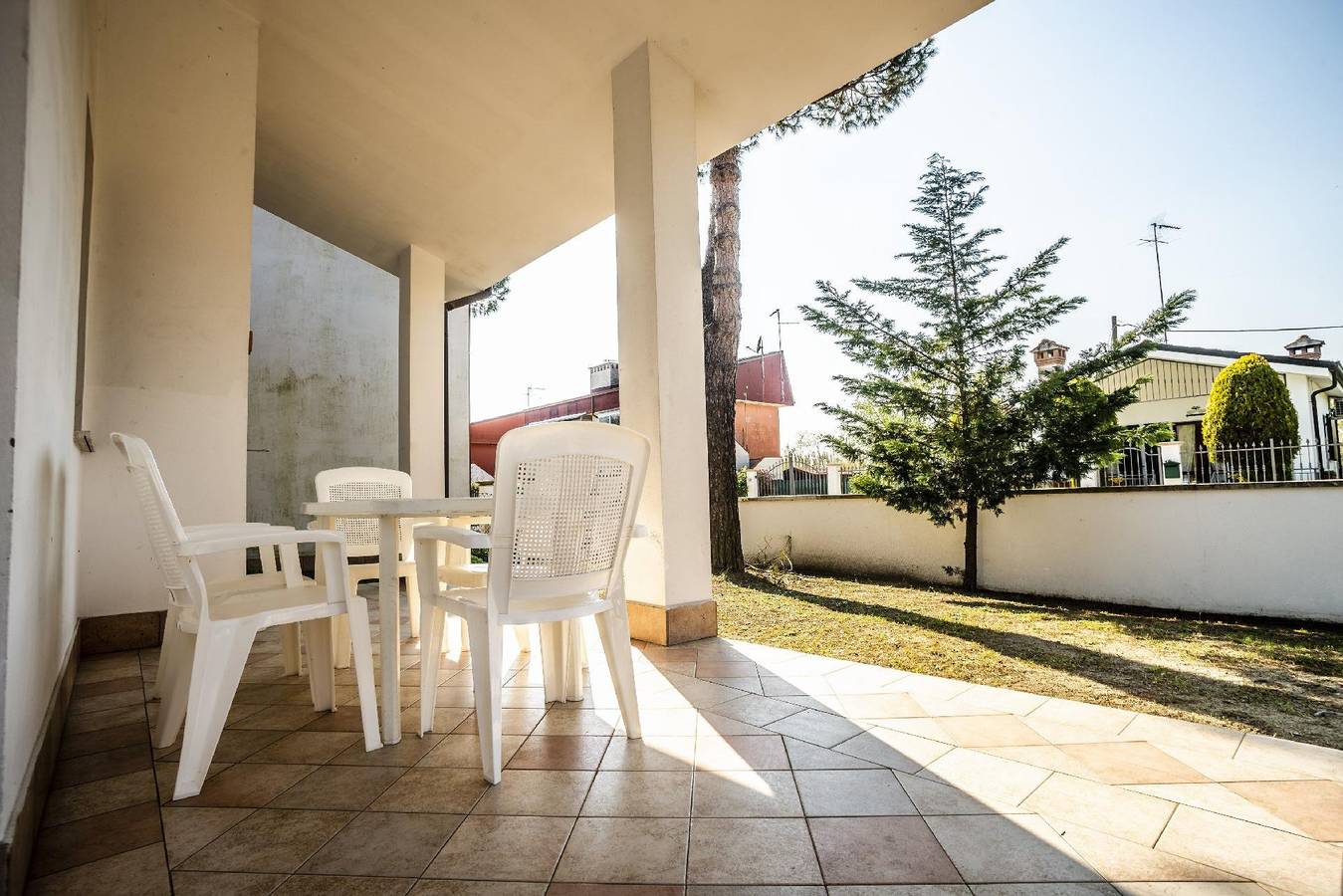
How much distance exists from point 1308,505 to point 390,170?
871 cm

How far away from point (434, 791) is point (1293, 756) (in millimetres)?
2471

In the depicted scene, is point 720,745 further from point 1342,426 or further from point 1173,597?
point 1342,426

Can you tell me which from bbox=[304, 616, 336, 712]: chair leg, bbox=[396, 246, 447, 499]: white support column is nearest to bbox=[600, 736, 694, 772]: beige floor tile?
bbox=[304, 616, 336, 712]: chair leg

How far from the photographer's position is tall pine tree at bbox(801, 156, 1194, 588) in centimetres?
633

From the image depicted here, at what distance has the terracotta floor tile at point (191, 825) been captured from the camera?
1.37 metres

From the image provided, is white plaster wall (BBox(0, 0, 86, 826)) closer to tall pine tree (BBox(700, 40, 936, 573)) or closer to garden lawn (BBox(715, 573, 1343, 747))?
garden lawn (BBox(715, 573, 1343, 747))

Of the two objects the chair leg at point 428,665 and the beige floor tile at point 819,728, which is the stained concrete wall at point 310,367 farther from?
the beige floor tile at point 819,728

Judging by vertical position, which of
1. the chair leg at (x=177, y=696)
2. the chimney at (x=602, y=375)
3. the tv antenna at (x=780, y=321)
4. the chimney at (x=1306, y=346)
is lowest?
the chair leg at (x=177, y=696)

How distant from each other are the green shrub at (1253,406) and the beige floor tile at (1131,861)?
9.44 metres

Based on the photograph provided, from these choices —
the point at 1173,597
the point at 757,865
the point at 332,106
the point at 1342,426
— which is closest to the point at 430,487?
the point at 332,106

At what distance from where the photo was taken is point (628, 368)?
12.0ft

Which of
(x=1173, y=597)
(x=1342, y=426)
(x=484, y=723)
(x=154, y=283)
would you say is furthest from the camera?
(x=1342, y=426)

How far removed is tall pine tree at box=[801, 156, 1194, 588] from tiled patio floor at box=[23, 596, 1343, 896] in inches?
187

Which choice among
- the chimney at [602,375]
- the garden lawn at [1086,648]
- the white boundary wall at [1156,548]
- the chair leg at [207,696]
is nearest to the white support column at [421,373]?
the garden lawn at [1086,648]
